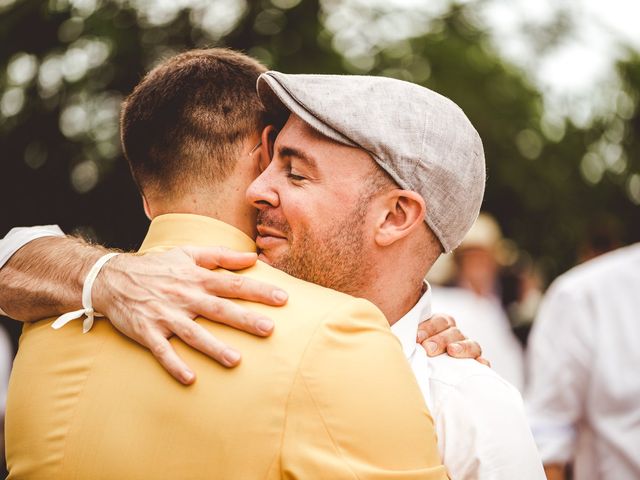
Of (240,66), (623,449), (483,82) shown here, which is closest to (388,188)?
(240,66)

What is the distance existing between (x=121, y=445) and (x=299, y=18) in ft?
31.0

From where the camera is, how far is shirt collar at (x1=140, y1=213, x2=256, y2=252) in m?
2.07

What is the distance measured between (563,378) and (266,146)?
234 cm

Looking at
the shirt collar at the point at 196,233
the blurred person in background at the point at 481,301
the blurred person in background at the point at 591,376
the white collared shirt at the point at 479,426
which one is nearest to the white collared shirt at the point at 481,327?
the blurred person in background at the point at 481,301

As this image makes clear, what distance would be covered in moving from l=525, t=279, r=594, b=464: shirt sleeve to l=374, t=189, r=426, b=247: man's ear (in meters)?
1.96

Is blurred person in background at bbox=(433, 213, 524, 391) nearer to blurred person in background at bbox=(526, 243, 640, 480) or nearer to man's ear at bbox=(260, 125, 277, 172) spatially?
blurred person in background at bbox=(526, 243, 640, 480)

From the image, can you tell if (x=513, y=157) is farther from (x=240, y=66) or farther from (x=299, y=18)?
(x=240, y=66)

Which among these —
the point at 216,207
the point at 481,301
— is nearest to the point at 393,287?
the point at 216,207

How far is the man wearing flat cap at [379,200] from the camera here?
6.87 ft

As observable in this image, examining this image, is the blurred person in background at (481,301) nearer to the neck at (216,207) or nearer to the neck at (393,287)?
the neck at (393,287)

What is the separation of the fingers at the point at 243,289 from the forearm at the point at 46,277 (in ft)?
1.30

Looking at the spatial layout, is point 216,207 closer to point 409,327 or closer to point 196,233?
point 196,233

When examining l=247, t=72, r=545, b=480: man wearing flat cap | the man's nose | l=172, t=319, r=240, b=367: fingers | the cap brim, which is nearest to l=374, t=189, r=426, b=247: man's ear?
l=247, t=72, r=545, b=480: man wearing flat cap

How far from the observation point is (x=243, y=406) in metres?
1.68
